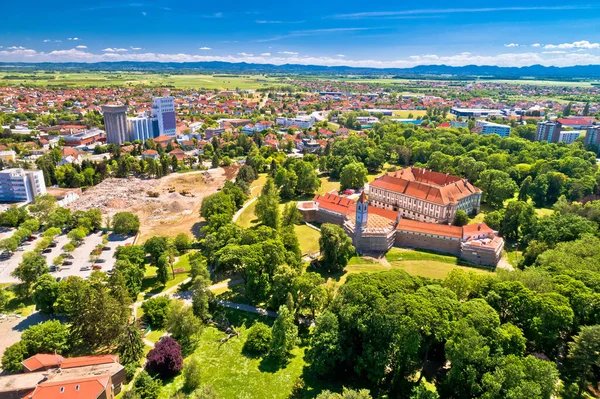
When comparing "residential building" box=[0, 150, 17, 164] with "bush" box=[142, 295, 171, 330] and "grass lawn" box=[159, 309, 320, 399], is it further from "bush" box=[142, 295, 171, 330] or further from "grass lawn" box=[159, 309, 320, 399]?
"grass lawn" box=[159, 309, 320, 399]

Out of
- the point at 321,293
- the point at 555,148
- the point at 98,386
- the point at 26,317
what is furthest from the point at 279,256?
the point at 555,148

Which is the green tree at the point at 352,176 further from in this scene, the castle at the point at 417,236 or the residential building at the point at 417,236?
the residential building at the point at 417,236

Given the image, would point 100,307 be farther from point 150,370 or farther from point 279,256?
point 279,256

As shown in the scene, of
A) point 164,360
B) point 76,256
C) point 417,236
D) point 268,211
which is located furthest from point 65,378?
point 417,236

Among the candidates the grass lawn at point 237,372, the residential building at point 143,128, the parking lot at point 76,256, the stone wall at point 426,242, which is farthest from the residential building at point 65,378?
the residential building at point 143,128

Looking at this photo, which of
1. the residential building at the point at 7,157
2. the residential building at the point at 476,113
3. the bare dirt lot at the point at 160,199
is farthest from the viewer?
the residential building at the point at 476,113

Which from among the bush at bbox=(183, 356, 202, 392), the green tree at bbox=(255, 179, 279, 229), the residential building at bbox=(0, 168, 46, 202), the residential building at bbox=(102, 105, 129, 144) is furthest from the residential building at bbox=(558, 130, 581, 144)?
the residential building at bbox=(0, 168, 46, 202)
